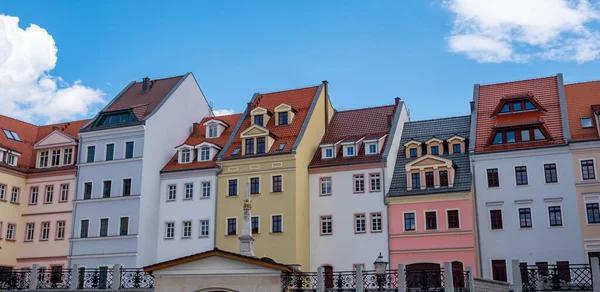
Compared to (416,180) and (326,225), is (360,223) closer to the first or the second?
(326,225)

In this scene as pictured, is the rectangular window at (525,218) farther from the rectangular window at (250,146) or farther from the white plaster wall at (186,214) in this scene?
the white plaster wall at (186,214)

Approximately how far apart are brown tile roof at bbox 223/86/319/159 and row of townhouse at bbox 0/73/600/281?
14cm

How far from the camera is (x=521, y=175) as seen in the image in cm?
4409

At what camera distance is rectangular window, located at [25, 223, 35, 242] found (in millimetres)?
53844

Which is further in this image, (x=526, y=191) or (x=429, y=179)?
(x=429, y=179)

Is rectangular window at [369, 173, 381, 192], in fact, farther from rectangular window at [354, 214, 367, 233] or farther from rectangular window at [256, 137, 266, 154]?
rectangular window at [256, 137, 266, 154]

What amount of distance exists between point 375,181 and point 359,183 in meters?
1.12

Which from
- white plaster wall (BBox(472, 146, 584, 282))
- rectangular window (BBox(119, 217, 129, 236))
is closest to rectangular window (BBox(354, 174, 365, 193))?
white plaster wall (BBox(472, 146, 584, 282))

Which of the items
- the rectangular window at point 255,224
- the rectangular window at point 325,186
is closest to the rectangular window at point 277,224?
the rectangular window at point 255,224

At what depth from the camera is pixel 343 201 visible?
156 feet

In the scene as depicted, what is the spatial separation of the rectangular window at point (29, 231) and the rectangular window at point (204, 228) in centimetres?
1374

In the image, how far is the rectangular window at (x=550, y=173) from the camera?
1701 inches

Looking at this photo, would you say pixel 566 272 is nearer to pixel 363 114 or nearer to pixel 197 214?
pixel 363 114

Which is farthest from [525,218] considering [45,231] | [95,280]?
[45,231]
